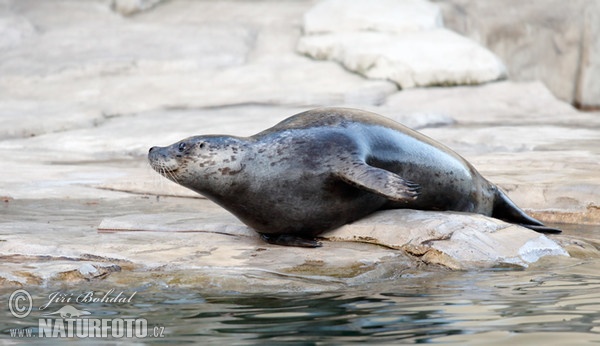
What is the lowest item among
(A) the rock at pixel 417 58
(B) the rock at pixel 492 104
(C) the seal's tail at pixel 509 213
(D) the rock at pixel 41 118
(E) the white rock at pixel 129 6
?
(D) the rock at pixel 41 118

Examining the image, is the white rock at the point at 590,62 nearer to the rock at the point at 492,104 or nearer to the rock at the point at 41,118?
the rock at the point at 492,104

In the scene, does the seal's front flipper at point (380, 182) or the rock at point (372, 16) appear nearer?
the seal's front flipper at point (380, 182)

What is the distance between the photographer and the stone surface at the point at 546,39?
16.3 m

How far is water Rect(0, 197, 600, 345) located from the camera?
343 centimetres

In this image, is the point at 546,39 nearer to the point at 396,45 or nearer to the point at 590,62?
the point at 590,62

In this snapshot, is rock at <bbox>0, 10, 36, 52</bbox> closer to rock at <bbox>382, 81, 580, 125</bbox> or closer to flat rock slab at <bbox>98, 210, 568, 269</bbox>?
rock at <bbox>382, 81, 580, 125</bbox>

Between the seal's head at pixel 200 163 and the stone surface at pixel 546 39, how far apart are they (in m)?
11.7

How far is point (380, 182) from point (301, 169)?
50cm

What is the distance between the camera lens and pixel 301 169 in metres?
5.16

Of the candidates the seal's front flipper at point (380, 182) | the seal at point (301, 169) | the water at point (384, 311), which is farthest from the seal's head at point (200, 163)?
the water at point (384, 311)

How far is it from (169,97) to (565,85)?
22.2 ft

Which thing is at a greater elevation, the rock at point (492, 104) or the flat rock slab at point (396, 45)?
the flat rock slab at point (396, 45)

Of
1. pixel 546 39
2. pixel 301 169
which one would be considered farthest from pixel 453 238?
pixel 546 39

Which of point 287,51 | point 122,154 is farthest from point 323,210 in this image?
point 287,51
